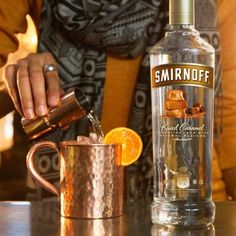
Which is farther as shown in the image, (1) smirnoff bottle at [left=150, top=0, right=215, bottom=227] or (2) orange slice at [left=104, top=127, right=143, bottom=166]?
(2) orange slice at [left=104, top=127, right=143, bottom=166]

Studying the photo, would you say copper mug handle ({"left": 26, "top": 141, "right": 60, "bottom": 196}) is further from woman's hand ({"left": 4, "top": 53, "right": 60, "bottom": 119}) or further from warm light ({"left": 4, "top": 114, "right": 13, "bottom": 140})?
warm light ({"left": 4, "top": 114, "right": 13, "bottom": 140})

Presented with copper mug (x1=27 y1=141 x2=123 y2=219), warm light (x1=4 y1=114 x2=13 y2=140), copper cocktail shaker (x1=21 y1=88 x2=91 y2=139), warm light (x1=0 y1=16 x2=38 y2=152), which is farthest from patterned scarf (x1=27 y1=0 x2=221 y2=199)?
copper mug (x1=27 y1=141 x2=123 y2=219)

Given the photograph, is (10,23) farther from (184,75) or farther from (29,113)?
(184,75)

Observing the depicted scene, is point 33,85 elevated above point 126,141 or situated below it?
above

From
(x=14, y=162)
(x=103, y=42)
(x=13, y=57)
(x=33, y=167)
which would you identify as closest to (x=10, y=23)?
(x=103, y=42)

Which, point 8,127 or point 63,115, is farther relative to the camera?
point 8,127

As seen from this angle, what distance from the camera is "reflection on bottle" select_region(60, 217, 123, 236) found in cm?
86

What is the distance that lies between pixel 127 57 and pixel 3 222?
0.71 meters

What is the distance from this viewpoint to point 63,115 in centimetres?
107

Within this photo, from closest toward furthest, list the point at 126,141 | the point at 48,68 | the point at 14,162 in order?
the point at 126,141 < the point at 48,68 < the point at 14,162

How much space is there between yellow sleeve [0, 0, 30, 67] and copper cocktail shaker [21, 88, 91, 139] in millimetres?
569

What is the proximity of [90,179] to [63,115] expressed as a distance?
16 centimetres

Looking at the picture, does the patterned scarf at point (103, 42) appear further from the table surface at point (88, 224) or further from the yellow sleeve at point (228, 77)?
the table surface at point (88, 224)

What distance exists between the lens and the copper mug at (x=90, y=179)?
0.95 m
